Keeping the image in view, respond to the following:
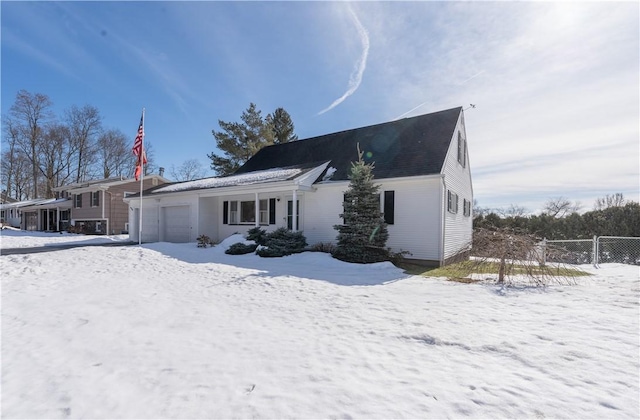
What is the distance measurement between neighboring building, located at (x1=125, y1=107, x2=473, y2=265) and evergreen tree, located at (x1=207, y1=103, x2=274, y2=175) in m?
10.4

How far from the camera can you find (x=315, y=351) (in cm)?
355

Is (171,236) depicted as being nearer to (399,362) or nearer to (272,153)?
(272,153)

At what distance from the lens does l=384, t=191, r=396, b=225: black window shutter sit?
11.9m

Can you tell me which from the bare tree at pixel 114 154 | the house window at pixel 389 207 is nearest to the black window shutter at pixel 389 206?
the house window at pixel 389 207

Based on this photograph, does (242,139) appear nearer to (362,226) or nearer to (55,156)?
(362,226)

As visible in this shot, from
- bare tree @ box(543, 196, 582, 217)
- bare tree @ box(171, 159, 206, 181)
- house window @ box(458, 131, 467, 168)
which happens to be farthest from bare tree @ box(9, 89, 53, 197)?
bare tree @ box(543, 196, 582, 217)

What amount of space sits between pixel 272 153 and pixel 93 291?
48.3 ft

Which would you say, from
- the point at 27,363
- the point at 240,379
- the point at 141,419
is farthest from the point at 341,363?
the point at 27,363

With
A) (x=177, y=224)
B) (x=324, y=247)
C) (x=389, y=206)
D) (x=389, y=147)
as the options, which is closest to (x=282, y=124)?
(x=177, y=224)

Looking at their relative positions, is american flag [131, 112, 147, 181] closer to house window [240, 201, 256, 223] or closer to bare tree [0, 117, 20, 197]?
house window [240, 201, 256, 223]

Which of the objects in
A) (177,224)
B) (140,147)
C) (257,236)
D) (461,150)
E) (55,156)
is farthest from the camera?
(55,156)

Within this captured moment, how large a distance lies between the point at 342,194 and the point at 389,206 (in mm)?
2102

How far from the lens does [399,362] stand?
3299mm

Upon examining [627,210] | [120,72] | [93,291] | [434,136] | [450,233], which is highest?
[120,72]
